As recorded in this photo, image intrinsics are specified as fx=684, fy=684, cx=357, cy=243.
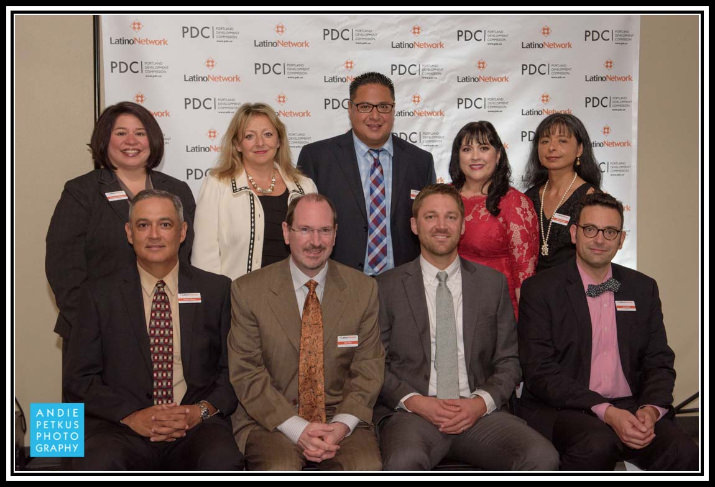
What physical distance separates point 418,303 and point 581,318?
34.4 inches

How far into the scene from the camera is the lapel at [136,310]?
3.30m

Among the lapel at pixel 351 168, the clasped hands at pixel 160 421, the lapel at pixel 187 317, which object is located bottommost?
the clasped hands at pixel 160 421

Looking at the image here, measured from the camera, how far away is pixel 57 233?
3.77 m

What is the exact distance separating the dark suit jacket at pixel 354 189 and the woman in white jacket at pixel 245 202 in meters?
0.28

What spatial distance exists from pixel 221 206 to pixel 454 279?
142 centimetres

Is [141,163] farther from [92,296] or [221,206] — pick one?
[92,296]

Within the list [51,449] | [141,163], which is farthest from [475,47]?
[51,449]

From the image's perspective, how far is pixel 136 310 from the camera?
3318 millimetres

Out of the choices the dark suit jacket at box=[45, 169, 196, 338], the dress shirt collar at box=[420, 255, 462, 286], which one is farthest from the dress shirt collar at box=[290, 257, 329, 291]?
the dark suit jacket at box=[45, 169, 196, 338]

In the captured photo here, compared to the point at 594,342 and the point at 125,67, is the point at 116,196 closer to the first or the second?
the point at 125,67

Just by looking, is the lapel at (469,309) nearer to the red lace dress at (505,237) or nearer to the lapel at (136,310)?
the red lace dress at (505,237)

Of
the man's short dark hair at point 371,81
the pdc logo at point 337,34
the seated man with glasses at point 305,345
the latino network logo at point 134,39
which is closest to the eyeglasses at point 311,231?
the seated man with glasses at point 305,345

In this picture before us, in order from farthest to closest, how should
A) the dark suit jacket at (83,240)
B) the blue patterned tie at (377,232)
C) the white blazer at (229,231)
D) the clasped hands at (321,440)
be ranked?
the blue patterned tie at (377,232) < the white blazer at (229,231) < the dark suit jacket at (83,240) < the clasped hands at (321,440)

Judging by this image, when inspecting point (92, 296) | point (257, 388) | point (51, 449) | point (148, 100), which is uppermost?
point (148, 100)
